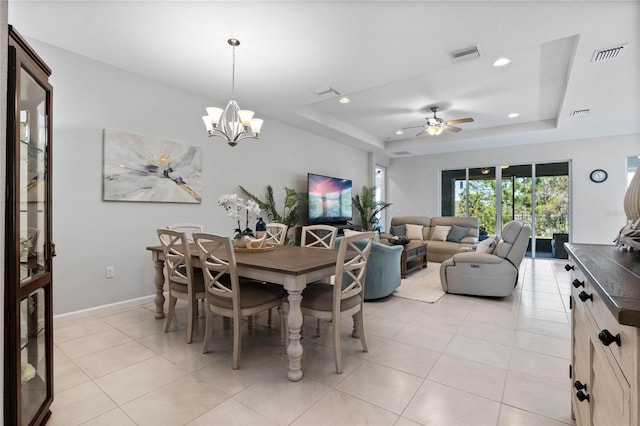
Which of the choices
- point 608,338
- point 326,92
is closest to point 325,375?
point 608,338

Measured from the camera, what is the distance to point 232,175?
4.68 metres

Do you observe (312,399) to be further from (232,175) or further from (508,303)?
(232,175)

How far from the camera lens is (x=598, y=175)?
6.50 metres

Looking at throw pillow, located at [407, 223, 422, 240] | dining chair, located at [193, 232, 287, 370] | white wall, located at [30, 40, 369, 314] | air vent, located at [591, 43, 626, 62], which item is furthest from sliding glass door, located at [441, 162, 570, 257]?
dining chair, located at [193, 232, 287, 370]

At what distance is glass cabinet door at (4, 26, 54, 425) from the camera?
50.0 inches

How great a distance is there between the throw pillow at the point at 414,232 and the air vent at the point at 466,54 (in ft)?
14.7

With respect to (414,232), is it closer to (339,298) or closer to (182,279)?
(339,298)

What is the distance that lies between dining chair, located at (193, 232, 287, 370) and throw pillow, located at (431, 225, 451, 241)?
5.35 metres

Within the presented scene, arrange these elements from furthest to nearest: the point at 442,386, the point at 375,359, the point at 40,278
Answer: the point at 375,359, the point at 442,386, the point at 40,278

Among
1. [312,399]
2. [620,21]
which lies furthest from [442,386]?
[620,21]

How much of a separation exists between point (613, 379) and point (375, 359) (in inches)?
64.0

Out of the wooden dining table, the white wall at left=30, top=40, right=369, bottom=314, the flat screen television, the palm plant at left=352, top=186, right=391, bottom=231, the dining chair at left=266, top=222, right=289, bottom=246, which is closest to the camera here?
the wooden dining table

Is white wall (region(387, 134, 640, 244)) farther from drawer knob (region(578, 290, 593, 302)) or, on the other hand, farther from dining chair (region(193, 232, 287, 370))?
dining chair (region(193, 232, 287, 370))

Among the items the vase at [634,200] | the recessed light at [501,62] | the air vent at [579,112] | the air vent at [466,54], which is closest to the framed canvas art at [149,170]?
the air vent at [466,54]
